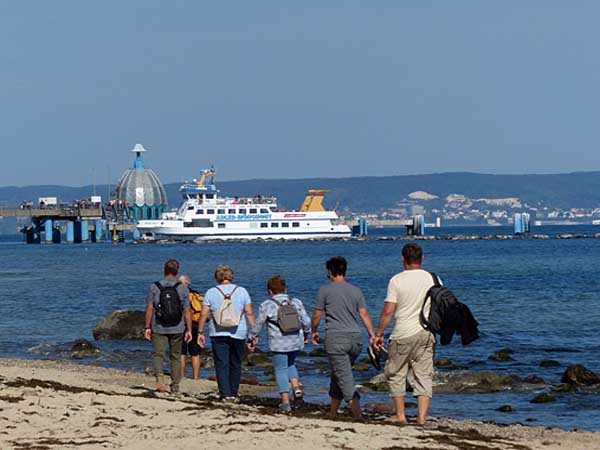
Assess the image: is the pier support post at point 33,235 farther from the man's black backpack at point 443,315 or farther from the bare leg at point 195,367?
the man's black backpack at point 443,315

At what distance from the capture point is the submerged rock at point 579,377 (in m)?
15.6

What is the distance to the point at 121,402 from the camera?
11.2 meters

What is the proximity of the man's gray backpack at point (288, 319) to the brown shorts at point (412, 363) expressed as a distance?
104cm

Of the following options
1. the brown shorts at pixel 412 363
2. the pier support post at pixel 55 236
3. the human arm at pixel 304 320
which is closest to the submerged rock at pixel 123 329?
the human arm at pixel 304 320

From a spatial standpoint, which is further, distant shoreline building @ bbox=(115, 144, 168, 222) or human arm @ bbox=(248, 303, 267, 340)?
distant shoreline building @ bbox=(115, 144, 168, 222)

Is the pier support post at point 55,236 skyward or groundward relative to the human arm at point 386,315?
groundward

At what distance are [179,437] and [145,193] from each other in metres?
140

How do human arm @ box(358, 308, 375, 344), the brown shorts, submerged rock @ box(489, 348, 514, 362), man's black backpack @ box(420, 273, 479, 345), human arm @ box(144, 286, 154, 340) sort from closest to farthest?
man's black backpack @ box(420, 273, 479, 345) < the brown shorts < human arm @ box(358, 308, 375, 344) < human arm @ box(144, 286, 154, 340) < submerged rock @ box(489, 348, 514, 362)

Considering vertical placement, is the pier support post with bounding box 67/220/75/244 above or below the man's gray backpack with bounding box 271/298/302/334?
below

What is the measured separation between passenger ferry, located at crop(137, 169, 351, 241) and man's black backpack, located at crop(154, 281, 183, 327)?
90521 mm

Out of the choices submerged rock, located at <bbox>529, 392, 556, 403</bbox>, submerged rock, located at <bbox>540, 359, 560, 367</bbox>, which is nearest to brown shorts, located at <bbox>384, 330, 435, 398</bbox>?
submerged rock, located at <bbox>529, 392, 556, 403</bbox>

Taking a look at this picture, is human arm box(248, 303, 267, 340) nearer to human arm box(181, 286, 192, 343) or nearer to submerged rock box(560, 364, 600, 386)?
human arm box(181, 286, 192, 343)

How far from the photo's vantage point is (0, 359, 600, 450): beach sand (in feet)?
30.2

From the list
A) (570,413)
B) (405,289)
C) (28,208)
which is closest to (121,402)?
(405,289)
